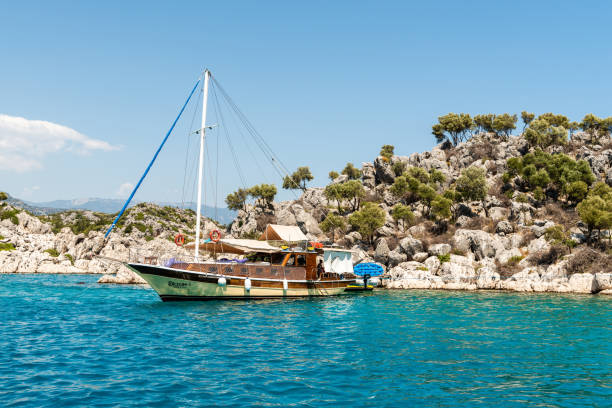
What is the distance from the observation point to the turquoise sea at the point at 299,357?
12672 mm

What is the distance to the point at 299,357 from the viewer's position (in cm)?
1748

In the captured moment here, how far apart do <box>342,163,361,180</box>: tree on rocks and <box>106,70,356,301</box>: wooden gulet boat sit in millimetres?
66084

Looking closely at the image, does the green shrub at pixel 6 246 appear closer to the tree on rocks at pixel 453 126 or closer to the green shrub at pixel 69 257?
the green shrub at pixel 69 257

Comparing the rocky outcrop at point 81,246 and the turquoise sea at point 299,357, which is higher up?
the rocky outcrop at point 81,246

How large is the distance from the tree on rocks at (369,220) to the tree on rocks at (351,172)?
39846 millimetres

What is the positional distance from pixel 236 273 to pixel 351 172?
79.2 meters

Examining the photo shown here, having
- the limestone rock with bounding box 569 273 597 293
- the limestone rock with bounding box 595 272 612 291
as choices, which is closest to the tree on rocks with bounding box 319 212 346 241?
the limestone rock with bounding box 569 273 597 293

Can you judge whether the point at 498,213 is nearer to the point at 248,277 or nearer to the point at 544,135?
the point at 544,135

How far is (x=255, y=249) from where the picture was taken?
134ft

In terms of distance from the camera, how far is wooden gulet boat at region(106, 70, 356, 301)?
33781 mm

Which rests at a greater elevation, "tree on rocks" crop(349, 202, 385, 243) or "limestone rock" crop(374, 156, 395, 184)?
"limestone rock" crop(374, 156, 395, 184)

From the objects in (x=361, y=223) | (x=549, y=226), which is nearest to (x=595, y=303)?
(x=549, y=226)

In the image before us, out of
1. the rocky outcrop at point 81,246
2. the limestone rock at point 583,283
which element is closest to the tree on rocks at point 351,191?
the rocky outcrop at point 81,246

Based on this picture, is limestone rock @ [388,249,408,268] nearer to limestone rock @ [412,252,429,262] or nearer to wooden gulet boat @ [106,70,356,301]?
limestone rock @ [412,252,429,262]
